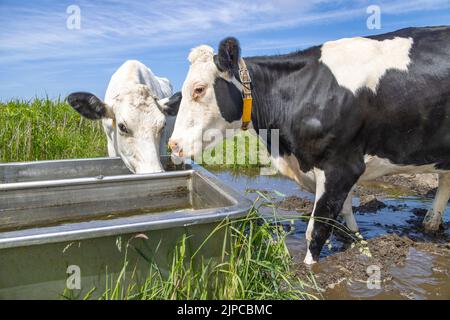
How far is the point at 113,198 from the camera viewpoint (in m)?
3.66

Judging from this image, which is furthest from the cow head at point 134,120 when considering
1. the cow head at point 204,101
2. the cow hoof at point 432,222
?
the cow hoof at point 432,222

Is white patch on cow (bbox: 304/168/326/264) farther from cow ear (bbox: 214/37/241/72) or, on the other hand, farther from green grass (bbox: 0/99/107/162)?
green grass (bbox: 0/99/107/162)

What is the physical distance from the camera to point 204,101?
12.0 feet

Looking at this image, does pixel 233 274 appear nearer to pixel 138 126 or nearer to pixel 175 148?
pixel 175 148

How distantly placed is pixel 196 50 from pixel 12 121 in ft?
16.1

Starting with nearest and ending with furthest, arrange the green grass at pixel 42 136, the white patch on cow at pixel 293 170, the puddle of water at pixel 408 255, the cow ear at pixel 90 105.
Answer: the puddle of water at pixel 408 255
the white patch on cow at pixel 293 170
the cow ear at pixel 90 105
the green grass at pixel 42 136

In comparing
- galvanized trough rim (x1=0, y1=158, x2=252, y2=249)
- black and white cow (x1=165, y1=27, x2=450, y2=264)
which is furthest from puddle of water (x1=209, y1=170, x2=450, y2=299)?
galvanized trough rim (x1=0, y1=158, x2=252, y2=249)

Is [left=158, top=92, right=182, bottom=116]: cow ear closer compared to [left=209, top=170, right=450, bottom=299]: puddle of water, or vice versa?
[left=209, top=170, right=450, bottom=299]: puddle of water

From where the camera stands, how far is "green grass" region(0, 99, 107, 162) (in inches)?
267

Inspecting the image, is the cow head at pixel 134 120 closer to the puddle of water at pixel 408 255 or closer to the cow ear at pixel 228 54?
the cow ear at pixel 228 54

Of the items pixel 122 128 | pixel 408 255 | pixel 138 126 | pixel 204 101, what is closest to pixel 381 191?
pixel 408 255

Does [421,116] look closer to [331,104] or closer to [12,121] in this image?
[331,104]

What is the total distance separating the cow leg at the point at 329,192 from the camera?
12.0 feet

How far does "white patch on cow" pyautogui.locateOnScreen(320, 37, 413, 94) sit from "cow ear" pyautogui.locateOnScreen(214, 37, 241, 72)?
35.2 inches
